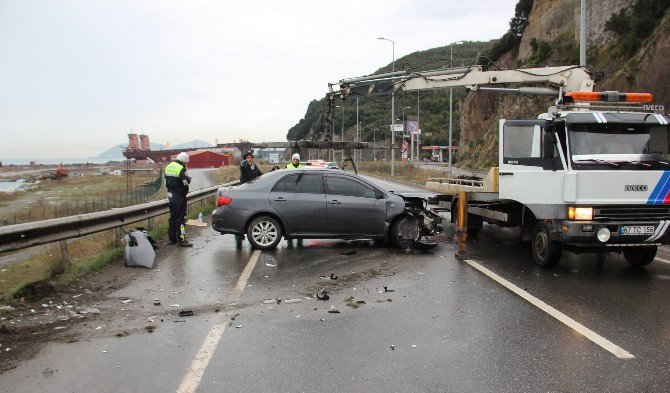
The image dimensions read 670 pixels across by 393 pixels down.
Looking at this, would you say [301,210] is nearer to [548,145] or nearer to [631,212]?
[548,145]

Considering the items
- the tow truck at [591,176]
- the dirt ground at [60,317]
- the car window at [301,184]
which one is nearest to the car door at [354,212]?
the car window at [301,184]

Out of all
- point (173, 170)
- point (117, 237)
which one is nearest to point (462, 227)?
point (173, 170)

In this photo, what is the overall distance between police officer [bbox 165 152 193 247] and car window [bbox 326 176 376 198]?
2805 millimetres

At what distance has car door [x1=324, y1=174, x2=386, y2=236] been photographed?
9.79 metres

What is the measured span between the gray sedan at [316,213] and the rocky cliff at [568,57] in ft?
50.8

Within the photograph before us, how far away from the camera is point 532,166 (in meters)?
8.09

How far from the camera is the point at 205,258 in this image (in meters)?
9.28

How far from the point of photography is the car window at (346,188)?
32.7 ft

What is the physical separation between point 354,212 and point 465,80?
545 cm

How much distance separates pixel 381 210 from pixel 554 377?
5879 mm

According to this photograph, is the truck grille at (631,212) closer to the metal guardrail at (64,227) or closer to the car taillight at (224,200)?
the car taillight at (224,200)

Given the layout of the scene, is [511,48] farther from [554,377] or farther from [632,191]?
[554,377]

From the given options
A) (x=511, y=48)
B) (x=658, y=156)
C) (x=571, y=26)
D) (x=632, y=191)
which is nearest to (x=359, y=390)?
(x=632, y=191)

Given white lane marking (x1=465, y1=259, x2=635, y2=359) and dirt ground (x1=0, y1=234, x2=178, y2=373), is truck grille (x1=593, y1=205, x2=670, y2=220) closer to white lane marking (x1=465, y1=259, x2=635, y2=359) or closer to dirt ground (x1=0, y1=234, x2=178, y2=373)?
white lane marking (x1=465, y1=259, x2=635, y2=359)
